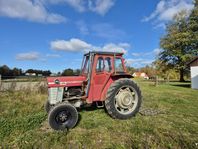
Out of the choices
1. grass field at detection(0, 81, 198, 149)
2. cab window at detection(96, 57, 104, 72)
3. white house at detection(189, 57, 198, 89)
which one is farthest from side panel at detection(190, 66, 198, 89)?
cab window at detection(96, 57, 104, 72)

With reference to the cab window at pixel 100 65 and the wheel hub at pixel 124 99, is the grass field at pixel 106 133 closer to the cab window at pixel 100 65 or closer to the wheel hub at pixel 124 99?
the wheel hub at pixel 124 99

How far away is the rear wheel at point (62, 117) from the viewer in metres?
4.20

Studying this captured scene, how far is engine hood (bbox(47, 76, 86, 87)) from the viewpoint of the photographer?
4816mm

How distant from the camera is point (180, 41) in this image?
28.6 meters

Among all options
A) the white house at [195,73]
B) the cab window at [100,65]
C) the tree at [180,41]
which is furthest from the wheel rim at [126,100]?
the tree at [180,41]

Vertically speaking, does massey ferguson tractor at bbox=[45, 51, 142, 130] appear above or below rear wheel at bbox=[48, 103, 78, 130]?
above

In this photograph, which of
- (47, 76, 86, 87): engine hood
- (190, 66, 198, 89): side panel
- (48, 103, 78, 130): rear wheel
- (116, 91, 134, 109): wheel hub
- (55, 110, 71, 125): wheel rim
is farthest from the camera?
(190, 66, 198, 89): side panel

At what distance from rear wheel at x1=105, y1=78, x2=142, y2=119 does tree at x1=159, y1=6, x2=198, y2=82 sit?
86.2 ft

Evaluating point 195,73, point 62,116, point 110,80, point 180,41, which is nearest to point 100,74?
point 110,80

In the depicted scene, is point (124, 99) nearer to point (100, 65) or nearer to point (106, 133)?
point (100, 65)

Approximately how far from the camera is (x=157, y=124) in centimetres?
463

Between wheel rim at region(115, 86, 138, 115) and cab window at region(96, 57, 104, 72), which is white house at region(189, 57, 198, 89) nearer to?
wheel rim at region(115, 86, 138, 115)

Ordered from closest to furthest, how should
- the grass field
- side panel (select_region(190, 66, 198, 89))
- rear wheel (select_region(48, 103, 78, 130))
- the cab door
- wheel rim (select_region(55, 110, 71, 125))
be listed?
the grass field → rear wheel (select_region(48, 103, 78, 130)) → wheel rim (select_region(55, 110, 71, 125)) → the cab door → side panel (select_region(190, 66, 198, 89))

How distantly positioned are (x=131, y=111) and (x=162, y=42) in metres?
29.7
